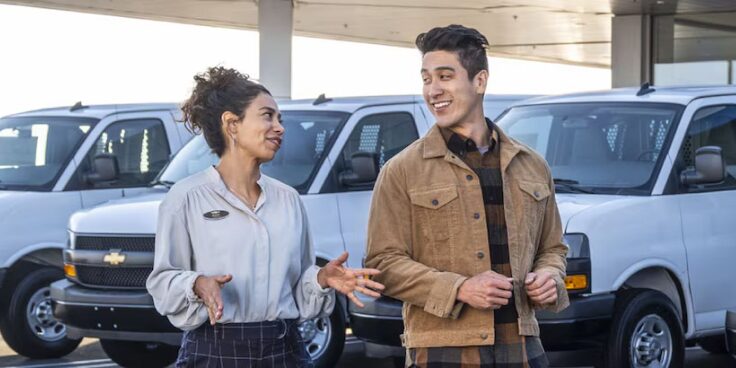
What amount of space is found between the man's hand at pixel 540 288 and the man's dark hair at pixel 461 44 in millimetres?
688

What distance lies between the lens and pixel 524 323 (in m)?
4.64

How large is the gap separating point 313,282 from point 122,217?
238 inches

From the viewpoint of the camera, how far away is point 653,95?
32.6 feet

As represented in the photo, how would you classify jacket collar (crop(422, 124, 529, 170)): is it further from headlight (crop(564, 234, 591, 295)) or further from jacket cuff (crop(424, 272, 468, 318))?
headlight (crop(564, 234, 591, 295))

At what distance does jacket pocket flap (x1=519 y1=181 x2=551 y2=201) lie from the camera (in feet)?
15.6

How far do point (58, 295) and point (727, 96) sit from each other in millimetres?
5062

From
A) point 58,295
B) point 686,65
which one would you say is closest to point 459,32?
point 58,295

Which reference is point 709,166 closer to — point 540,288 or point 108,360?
point 540,288

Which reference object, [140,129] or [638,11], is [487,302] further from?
[638,11]

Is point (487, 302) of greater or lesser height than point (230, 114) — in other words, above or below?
below

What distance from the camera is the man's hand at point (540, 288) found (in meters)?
4.58

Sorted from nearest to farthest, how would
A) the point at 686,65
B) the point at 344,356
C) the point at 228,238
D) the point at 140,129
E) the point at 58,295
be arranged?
the point at 228,238, the point at 58,295, the point at 344,356, the point at 140,129, the point at 686,65

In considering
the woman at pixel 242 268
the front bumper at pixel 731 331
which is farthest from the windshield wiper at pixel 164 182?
the woman at pixel 242 268

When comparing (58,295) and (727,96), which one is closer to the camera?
(727,96)
